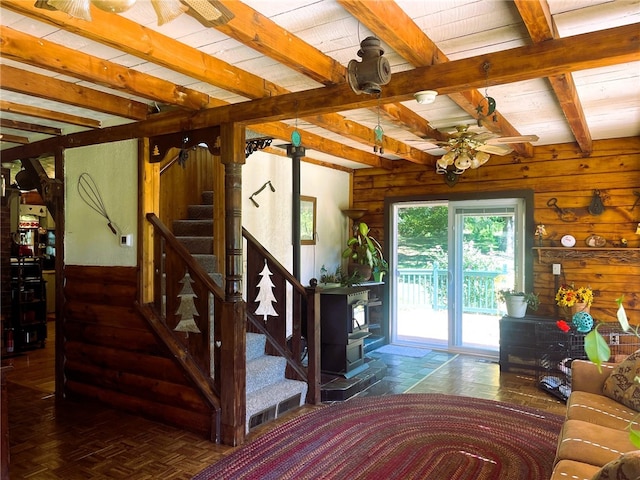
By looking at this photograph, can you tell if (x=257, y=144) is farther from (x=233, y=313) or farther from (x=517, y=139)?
(x=517, y=139)

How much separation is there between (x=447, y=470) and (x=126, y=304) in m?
2.69

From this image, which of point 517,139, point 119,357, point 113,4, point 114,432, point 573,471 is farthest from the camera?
point 119,357

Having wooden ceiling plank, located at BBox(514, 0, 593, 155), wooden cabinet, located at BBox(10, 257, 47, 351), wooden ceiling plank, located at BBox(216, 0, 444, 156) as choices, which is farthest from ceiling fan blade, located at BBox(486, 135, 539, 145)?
wooden cabinet, located at BBox(10, 257, 47, 351)

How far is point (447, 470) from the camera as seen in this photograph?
296 centimetres

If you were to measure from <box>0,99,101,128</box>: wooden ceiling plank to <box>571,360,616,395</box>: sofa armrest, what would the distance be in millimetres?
4161

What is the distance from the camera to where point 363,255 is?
6379 millimetres

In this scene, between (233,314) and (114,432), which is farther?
(114,432)

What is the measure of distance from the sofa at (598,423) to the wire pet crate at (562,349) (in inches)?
55.3

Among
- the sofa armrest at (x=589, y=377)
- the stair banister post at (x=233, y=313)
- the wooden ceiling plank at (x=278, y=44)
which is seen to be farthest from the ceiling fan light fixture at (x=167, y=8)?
the sofa armrest at (x=589, y=377)

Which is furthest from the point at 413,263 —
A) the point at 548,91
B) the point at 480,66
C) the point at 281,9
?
the point at 281,9

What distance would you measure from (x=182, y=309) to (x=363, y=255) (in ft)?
10.3

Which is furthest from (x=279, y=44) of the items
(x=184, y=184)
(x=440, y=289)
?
(x=440, y=289)

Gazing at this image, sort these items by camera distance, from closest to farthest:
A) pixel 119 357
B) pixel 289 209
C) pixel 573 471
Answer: pixel 573 471, pixel 119 357, pixel 289 209

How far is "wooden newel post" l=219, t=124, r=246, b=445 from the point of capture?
334cm
